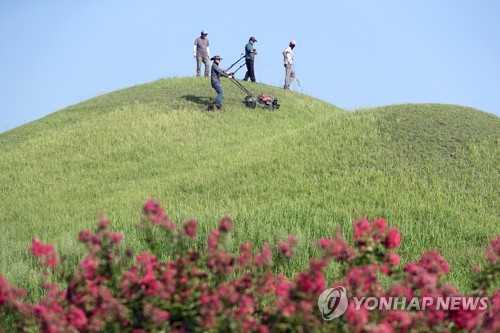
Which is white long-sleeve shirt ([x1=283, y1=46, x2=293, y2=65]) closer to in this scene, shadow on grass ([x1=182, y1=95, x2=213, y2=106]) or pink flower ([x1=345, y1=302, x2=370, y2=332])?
shadow on grass ([x1=182, y1=95, x2=213, y2=106])

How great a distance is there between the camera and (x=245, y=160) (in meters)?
15.8

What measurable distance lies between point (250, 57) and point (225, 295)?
2515 cm

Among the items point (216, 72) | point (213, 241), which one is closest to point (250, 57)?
point (216, 72)

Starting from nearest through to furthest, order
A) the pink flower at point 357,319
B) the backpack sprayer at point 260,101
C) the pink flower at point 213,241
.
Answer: the pink flower at point 357,319 → the pink flower at point 213,241 → the backpack sprayer at point 260,101

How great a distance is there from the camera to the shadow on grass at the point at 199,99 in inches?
987

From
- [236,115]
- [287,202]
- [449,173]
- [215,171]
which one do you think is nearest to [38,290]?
[287,202]

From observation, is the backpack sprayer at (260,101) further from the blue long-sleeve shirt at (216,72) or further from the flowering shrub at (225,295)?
the flowering shrub at (225,295)

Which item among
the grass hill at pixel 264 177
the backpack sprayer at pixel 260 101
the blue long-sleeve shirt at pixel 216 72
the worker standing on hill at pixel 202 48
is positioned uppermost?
the worker standing on hill at pixel 202 48

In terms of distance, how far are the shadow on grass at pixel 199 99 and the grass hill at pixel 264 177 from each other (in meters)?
1.14

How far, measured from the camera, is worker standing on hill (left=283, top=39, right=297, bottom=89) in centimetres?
2839

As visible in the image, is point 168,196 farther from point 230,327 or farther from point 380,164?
point 230,327

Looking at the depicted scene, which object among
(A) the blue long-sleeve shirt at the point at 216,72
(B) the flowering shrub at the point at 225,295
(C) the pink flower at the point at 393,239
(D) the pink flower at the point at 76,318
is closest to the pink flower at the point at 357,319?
(B) the flowering shrub at the point at 225,295

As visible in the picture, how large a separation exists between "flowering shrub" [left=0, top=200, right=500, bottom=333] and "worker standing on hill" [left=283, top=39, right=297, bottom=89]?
24270 mm

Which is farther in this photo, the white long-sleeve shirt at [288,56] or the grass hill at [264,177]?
the white long-sleeve shirt at [288,56]
